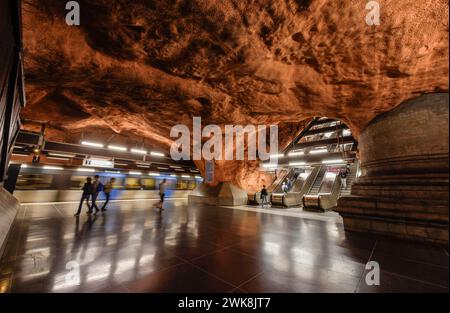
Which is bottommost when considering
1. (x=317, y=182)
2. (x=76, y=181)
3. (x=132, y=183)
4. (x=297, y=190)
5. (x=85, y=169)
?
(x=297, y=190)

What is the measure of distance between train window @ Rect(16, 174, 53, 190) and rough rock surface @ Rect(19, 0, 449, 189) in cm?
848

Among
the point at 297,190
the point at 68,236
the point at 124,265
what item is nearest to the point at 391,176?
the point at 124,265

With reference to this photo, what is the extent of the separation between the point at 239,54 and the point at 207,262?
444 centimetres

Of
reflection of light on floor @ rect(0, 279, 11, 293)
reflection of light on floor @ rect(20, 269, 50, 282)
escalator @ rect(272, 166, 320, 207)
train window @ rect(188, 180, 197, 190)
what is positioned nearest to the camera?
reflection of light on floor @ rect(0, 279, 11, 293)

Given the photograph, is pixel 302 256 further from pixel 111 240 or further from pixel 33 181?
pixel 33 181

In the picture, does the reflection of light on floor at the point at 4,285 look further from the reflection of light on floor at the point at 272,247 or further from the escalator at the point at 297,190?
the escalator at the point at 297,190

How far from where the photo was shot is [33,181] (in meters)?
12.0

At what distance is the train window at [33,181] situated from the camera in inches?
451

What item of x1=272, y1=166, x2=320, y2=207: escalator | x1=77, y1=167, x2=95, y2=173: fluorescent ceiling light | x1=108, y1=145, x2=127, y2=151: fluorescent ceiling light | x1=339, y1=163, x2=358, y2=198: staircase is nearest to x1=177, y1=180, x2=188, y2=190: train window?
x1=108, y1=145, x2=127, y2=151: fluorescent ceiling light

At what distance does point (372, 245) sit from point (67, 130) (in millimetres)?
15269

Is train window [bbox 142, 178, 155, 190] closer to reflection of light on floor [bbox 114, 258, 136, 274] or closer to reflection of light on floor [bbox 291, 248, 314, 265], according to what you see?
reflection of light on floor [bbox 114, 258, 136, 274]

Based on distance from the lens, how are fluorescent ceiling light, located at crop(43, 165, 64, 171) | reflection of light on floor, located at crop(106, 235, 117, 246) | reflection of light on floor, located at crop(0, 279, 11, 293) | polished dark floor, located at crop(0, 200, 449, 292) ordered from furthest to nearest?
fluorescent ceiling light, located at crop(43, 165, 64, 171)
reflection of light on floor, located at crop(106, 235, 117, 246)
polished dark floor, located at crop(0, 200, 449, 292)
reflection of light on floor, located at crop(0, 279, 11, 293)

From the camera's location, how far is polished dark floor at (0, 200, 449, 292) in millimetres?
2348

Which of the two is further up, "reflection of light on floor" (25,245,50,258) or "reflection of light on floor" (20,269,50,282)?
"reflection of light on floor" (20,269,50,282)
